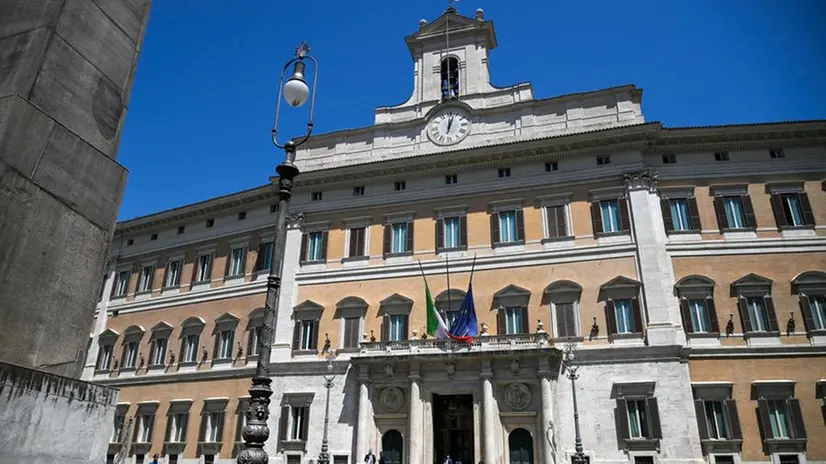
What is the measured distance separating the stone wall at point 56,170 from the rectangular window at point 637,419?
20971mm

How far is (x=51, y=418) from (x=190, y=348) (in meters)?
28.1

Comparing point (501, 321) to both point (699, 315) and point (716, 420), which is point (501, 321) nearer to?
point (699, 315)

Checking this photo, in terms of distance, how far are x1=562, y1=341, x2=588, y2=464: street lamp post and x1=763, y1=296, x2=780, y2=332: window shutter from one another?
24.9ft

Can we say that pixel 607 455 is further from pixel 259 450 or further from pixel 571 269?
pixel 259 450

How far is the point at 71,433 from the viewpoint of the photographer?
14.3 feet

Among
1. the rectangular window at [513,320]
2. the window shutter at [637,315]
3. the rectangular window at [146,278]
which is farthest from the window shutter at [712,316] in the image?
the rectangular window at [146,278]

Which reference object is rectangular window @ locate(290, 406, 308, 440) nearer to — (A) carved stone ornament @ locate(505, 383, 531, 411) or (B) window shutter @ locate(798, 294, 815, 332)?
(A) carved stone ornament @ locate(505, 383, 531, 411)

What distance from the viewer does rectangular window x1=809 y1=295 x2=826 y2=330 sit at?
70.2 ft

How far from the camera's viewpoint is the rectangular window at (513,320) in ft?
78.7

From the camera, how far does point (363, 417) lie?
939 inches

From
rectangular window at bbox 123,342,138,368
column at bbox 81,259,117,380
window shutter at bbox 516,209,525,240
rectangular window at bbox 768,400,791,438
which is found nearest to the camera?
rectangular window at bbox 768,400,791,438

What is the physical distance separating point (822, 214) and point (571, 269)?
34.4ft

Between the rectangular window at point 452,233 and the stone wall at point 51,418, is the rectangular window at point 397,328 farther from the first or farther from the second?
the stone wall at point 51,418

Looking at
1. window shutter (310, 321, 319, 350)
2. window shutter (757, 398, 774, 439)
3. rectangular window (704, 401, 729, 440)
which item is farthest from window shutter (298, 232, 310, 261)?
window shutter (757, 398, 774, 439)
